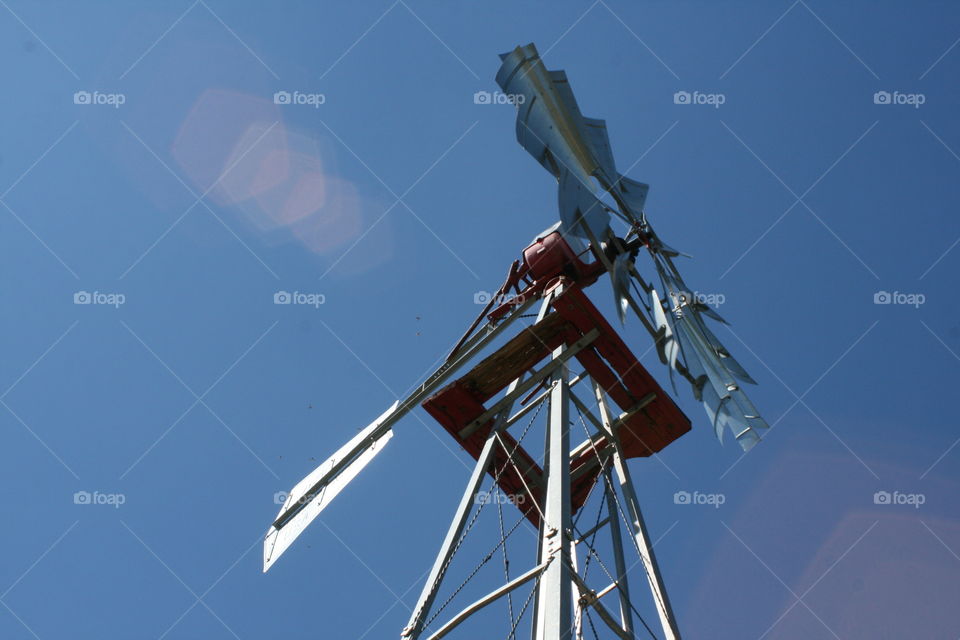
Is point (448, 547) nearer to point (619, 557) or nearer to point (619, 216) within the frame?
point (619, 557)

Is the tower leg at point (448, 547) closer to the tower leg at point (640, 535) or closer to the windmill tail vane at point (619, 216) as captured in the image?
Answer: the tower leg at point (640, 535)

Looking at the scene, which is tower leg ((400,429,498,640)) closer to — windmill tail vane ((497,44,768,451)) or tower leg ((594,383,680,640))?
tower leg ((594,383,680,640))

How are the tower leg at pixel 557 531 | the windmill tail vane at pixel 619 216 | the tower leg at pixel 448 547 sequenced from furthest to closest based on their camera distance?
the windmill tail vane at pixel 619 216 → the tower leg at pixel 448 547 → the tower leg at pixel 557 531

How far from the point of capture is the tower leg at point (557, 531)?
10141mm

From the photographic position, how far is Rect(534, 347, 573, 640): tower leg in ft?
33.3

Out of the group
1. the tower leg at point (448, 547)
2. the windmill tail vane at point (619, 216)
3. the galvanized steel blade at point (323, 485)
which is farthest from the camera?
the galvanized steel blade at point (323, 485)

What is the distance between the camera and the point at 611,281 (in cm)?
1525

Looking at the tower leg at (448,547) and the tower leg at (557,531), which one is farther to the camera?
the tower leg at (448,547)

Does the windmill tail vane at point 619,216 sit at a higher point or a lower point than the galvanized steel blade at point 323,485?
higher

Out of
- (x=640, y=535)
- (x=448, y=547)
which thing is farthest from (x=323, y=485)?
(x=640, y=535)

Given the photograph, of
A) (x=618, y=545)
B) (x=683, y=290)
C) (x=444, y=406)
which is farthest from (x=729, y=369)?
(x=444, y=406)

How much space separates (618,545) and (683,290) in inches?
193

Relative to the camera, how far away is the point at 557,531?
1134 cm

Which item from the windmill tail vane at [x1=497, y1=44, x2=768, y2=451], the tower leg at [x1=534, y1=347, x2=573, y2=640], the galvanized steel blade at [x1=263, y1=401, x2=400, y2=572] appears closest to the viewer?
the tower leg at [x1=534, y1=347, x2=573, y2=640]
